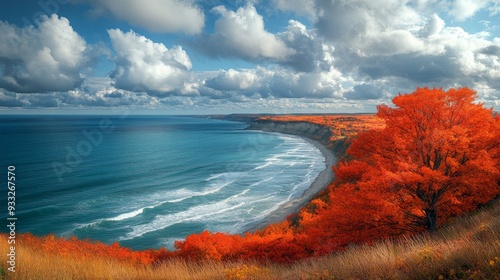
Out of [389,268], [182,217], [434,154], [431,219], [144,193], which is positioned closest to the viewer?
[389,268]

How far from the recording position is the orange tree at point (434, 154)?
15344mm

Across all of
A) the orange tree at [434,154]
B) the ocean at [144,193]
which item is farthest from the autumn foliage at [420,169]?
the ocean at [144,193]

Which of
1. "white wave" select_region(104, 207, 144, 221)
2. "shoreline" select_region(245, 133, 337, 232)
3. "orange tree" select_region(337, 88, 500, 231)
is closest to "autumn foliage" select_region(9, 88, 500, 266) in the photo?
"orange tree" select_region(337, 88, 500, 231)

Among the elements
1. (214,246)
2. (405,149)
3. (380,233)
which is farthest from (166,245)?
(405,149)

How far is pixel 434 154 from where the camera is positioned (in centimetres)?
1705

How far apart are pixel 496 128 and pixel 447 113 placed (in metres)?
2.70

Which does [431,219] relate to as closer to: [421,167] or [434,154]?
[421,167]


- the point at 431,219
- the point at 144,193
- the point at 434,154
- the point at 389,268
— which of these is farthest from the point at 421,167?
the point at 144,193

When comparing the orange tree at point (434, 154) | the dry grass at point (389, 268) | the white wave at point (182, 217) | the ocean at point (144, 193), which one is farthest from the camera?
the ocean at point (144, 193)

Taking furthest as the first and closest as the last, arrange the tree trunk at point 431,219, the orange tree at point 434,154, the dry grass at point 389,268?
the tree trunk at point 431,219 < the orange tree at point 434,154 < the dry grass at point 389,268

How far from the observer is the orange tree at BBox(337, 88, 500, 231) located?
15.3 metres

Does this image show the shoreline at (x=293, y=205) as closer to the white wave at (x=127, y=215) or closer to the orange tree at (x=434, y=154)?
the white wave at (x=127, y=215)

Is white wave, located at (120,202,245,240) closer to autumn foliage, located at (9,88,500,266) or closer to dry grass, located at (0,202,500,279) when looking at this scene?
autumn foliage, located at (9,88,500,266)

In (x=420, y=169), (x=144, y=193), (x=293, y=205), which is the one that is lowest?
(x=293, y=205)
